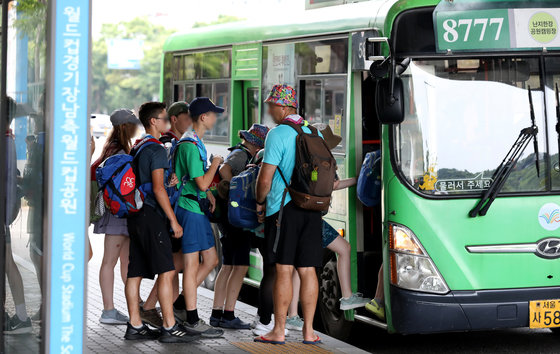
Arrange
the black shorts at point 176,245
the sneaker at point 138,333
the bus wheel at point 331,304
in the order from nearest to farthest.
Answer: the sneaker at point 138,333
the black shorts at point 176,245
the bus wheel at point 331,304

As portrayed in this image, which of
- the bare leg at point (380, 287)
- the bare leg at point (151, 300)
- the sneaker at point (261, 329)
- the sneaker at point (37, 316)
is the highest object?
the sneaker at point (37, 316)

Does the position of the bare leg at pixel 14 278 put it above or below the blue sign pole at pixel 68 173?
below

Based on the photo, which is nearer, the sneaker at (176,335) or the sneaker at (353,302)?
the sneaker at (176,335)

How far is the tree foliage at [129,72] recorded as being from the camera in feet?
281

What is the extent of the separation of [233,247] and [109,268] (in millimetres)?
1006

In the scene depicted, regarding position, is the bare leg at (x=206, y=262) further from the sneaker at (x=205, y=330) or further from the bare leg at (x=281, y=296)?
the bare leg at (x=281, y=296)

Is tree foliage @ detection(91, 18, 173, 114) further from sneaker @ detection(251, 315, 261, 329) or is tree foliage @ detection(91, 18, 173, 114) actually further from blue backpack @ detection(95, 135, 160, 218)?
blue backpack @ detection(95, 135, 160, 218)

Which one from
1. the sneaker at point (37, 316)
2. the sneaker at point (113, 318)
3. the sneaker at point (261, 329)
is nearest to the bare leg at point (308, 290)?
the sneaker at point (261, 329)

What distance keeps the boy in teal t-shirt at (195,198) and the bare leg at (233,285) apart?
0.44 metres

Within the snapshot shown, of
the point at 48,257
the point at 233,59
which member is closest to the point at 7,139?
the point at 48,257

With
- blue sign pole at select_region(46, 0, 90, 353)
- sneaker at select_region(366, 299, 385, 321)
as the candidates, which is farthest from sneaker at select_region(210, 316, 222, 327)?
blue sign pole at select_region(46, 0, 90, 353)

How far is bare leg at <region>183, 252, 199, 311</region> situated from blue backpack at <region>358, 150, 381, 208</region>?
52.0 inches

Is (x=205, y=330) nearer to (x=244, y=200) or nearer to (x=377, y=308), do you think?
(x=244, y=200)

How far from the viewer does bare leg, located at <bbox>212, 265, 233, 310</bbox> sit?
345 inches
